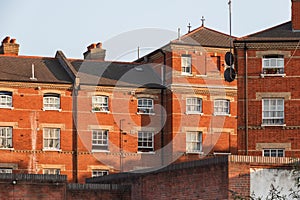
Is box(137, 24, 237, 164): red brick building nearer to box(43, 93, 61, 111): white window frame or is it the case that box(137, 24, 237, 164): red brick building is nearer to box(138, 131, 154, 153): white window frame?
box(138, 131, 154, 153): white window frame

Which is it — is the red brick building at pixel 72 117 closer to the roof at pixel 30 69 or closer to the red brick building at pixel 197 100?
the roof at pixel 30 69

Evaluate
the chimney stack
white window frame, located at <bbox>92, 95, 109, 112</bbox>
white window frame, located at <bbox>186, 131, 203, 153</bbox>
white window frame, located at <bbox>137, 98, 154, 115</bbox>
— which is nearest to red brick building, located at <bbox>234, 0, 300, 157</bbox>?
the chimney stack

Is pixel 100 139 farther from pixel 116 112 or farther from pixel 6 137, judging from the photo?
pixel 6 137

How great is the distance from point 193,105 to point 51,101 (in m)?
10.3

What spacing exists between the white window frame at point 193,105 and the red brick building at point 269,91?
12.4m

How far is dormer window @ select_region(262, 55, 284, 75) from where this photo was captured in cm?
5806

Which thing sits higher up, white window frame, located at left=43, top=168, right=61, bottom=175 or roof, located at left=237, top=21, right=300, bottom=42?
roof, located at left=237, top=21, right=300, bottom=42

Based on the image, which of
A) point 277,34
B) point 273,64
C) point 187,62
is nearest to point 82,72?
point 187,62

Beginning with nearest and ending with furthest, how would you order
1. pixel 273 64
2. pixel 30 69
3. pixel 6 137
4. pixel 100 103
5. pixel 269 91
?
1. pixel 269 91
2. pixel 273 64
3. pixel 6 137
4. pixel 100 103
5. pixel 30 69

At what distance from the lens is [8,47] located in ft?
244

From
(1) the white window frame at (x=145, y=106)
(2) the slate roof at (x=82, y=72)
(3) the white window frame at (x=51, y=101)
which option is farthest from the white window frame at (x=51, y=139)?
(1) the white window frame at (x=145, y=106)

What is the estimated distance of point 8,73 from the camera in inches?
2667

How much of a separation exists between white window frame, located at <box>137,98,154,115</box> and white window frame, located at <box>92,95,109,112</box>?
2.51 metres

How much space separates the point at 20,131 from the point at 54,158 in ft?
9.89
